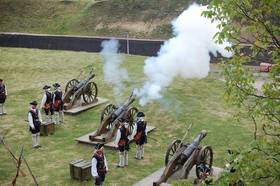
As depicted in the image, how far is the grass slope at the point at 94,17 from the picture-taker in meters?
39.2

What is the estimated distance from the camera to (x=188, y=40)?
763 inches

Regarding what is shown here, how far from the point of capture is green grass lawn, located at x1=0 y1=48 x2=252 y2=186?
14.7 m

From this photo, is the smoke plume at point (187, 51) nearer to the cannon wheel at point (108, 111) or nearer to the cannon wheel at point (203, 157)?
the cannon wheel at point (108, 111)

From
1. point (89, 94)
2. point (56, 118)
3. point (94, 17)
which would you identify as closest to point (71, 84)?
point (89, 94)

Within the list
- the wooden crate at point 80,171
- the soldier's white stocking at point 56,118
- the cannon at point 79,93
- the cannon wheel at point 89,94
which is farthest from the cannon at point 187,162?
the cannon wheel at point 89,94

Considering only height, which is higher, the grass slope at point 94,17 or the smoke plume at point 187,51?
the grass slope at point 94,17

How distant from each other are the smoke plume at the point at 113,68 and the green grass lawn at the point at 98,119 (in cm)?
34

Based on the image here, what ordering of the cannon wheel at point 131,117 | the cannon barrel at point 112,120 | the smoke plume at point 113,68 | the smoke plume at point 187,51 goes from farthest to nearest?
the smoke plume at point 113,68
the smoke plume at point 187,51
the cannon wheel at point 131,117
the cannon barrel at point 112,120

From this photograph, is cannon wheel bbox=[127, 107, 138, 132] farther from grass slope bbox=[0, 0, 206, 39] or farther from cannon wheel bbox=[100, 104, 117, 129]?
grass slope bbox=[0, 0, 206, 39]

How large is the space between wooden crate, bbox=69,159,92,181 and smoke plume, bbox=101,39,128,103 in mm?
8164

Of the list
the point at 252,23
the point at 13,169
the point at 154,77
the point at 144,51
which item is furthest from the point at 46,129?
the point at 144,51

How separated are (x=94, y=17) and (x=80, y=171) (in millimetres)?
29004

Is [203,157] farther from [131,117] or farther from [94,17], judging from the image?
[94,17]

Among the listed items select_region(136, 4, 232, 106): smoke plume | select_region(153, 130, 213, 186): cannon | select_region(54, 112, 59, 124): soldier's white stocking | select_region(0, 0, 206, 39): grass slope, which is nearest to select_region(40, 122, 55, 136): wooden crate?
select_region(54, 112, 59, 124): soldier's white stocking
